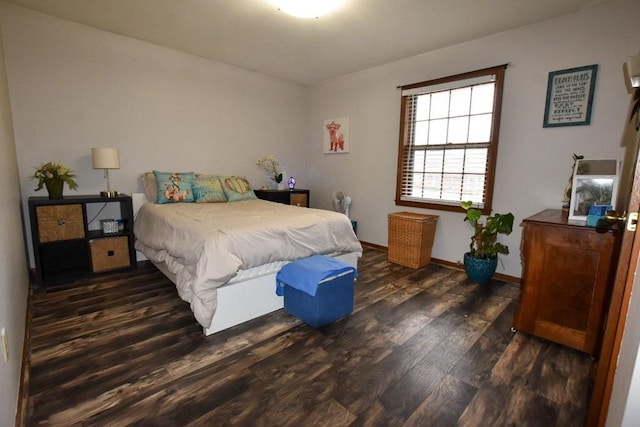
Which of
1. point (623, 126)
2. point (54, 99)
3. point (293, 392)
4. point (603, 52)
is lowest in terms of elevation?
point (293, 392)

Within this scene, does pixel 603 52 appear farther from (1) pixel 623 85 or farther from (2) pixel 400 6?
(2) pixel 400 6

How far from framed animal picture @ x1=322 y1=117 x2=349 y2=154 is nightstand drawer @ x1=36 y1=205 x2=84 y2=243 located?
3.36 meters

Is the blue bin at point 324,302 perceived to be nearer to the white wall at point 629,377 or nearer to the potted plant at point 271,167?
the white wall at point 629,377

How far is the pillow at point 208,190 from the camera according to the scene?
11.6 feet

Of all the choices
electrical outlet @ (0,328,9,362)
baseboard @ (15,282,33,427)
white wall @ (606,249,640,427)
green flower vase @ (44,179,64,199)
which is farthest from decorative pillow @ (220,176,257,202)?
white wall @ (606,249,640,427)

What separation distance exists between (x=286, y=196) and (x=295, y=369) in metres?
3.11

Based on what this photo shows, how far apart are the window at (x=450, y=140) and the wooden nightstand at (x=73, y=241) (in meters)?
3.35

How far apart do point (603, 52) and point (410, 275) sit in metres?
2.63

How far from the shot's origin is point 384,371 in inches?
68.4

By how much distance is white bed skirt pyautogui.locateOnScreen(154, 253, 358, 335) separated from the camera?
2105 mm

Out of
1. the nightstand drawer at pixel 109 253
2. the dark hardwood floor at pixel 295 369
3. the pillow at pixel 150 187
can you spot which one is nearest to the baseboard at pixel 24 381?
the dark hardwood floor at pixel 295 369

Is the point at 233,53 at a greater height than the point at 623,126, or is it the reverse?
the point at 233,53

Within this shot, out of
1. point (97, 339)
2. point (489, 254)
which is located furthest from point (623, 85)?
point (97, 339)

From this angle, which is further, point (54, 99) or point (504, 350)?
point (54, 99)
